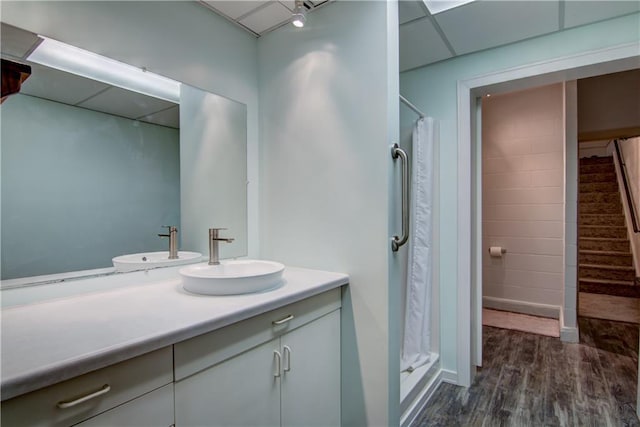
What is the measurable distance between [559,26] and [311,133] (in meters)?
1.61

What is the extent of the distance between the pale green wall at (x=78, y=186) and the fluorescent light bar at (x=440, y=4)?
5.04 feet

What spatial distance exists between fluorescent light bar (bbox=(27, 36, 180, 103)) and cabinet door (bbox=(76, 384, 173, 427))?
1.24m

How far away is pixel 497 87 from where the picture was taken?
Answer: 217 cm

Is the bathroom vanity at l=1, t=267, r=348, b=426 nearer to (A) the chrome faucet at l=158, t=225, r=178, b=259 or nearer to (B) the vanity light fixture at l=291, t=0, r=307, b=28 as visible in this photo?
(A) the chrome faucet at l=158, t=225, r=178, b=259

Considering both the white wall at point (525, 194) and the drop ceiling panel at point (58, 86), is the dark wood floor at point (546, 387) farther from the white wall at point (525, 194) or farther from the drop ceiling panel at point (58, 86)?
the drop ceiling panel at point (58, 86)

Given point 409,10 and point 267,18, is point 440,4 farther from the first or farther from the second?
point 267,18

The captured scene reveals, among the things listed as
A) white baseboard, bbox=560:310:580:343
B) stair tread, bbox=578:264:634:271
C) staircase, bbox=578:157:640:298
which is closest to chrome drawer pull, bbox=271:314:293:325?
white baseboard, bbox=560:310:580:343

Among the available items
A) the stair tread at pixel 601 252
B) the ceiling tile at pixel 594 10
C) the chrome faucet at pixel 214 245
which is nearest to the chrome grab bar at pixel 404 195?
the chrome faucet at pixel 214 245

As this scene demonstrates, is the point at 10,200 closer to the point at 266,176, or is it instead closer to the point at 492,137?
the point at 266,176

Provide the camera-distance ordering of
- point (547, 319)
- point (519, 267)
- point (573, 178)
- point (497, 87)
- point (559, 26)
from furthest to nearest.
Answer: point (519, 267) → point (547, 319) → point (573, 178) → point (497, 87) → point (559, 26)

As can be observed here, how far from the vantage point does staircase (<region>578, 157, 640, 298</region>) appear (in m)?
4.53

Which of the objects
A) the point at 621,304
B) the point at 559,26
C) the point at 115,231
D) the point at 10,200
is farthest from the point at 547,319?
the point at 10,200

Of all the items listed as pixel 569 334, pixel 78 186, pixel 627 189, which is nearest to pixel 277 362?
pixel 78 186

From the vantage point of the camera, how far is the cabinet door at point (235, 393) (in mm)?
951
